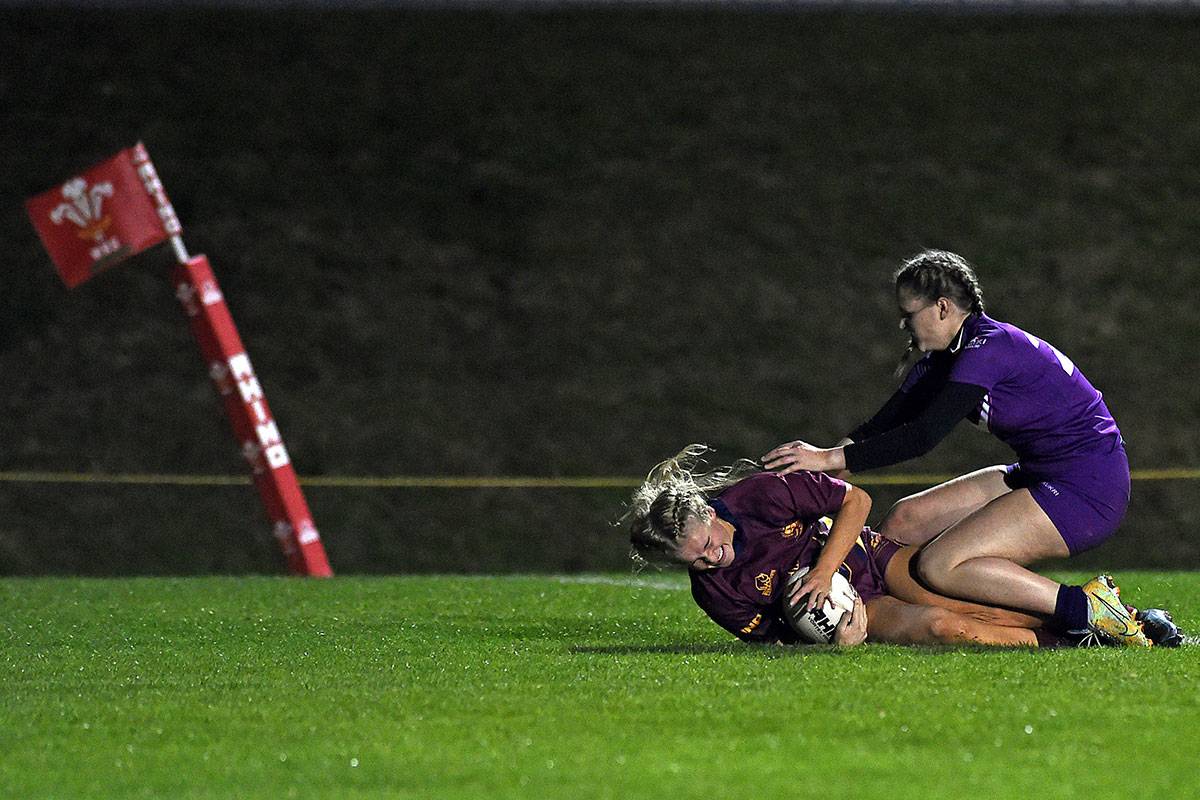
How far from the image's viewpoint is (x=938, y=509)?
5.63 meters

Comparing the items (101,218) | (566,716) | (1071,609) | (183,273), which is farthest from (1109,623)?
(101,218)

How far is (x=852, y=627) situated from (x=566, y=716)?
153 cm

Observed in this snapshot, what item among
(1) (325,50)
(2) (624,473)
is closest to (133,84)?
(1) (325,50)

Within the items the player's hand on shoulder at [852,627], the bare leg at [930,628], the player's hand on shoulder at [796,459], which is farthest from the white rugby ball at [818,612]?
the player's hand on shoulder at [796,459]

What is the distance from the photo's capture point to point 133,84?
1888cm

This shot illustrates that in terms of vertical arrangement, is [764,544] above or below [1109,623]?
above

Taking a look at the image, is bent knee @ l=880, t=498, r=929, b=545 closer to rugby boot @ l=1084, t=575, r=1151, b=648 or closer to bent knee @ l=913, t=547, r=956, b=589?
bent knee @ l=913, t=547, r=956, b=589

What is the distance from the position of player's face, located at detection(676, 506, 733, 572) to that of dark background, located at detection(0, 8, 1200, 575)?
931 centimetres

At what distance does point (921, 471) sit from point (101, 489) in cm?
710

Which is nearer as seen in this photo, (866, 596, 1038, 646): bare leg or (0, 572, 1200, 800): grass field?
(0, 572, 1200, 800): grass field

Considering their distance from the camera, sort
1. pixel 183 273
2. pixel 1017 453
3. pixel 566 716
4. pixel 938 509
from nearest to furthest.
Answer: pixel 566 716
pixel 1017 453
pixel 938 509
pixel 183 273

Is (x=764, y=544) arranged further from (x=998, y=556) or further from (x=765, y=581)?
(x=998, y=556)

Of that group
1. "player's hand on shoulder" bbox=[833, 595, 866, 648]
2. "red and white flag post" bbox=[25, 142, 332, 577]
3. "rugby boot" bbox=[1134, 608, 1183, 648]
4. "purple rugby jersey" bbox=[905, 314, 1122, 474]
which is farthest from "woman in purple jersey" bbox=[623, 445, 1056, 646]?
"red and white flag post" bbox=[25, 142, 332, 577]

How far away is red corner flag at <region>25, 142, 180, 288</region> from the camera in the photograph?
35.6 ft
